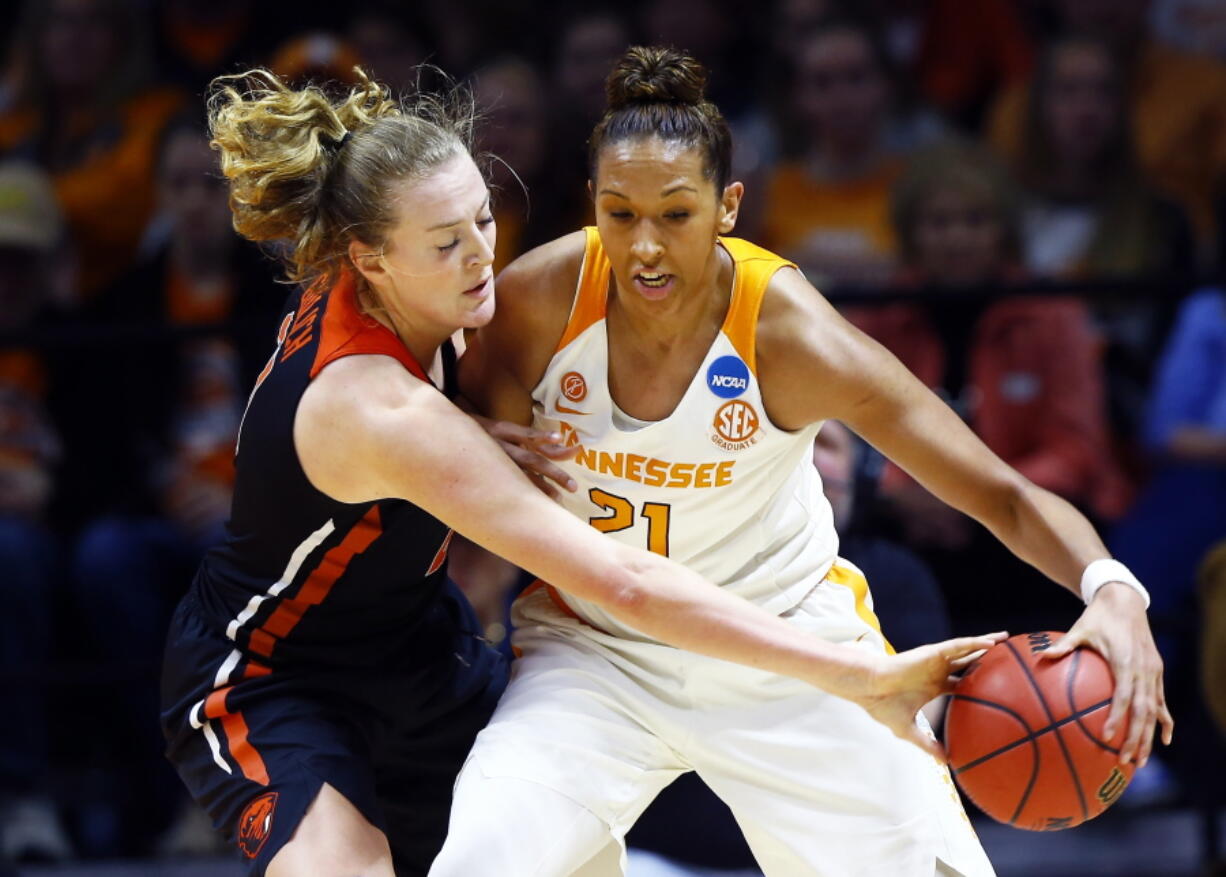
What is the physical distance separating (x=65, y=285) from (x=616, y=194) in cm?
295

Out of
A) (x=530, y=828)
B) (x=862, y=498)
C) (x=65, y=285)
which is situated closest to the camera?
(x=530, y=828)

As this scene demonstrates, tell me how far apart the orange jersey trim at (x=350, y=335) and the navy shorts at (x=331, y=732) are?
593 millimetres

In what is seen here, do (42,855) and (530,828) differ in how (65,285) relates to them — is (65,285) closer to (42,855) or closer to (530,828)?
(42,855)

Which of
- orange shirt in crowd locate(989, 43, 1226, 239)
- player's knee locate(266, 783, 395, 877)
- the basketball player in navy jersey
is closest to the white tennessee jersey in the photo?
the basketball player in navy jersey

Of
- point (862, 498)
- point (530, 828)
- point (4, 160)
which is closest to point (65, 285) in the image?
point (4, 160)

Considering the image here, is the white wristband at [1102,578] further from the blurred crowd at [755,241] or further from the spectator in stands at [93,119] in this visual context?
the spectator in stands at [93,119]

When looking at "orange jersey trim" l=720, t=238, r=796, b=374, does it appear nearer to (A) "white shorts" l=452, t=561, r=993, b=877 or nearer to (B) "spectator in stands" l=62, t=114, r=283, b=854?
(A) "white shorts" l=452, t=561, r=993, b=877

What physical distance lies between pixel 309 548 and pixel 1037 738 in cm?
128

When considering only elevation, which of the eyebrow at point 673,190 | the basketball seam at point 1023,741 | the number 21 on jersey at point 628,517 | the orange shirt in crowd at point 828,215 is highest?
the eyebrow at point 673,190

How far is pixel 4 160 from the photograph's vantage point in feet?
18.1

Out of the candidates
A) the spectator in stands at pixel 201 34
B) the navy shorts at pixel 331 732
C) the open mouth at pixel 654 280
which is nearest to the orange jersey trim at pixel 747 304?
the open mouth at pixel 654 280

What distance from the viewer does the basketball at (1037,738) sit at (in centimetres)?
280

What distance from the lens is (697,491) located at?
316cm

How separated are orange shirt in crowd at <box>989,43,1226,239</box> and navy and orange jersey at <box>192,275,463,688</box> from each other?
277 cm
